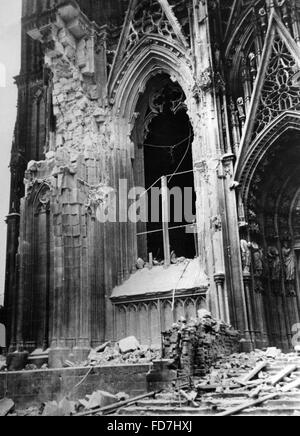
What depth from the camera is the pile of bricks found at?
10.2 metres

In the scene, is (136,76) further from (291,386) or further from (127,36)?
(291,386)

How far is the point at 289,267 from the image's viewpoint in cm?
1448

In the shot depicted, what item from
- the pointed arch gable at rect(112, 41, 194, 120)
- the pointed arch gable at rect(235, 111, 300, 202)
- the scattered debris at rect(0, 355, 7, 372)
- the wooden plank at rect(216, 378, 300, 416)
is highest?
the pointed arch gable at rect(112, 41, 194, 120)

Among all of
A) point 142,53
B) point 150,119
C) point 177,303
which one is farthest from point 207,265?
point 142,53

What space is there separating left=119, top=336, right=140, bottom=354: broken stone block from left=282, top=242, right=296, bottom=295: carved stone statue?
14.7 ft

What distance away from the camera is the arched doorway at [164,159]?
16.0 meters

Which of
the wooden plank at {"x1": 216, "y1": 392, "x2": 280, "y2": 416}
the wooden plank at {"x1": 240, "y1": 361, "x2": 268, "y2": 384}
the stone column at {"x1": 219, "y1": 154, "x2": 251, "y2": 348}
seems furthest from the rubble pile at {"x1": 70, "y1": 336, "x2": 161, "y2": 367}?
the wooden plank at {"x1": 216, "y1": 392, "x2": 280, "y2": 416}

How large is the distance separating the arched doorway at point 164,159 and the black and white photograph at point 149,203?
0.05m

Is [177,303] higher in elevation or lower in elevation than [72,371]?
higher

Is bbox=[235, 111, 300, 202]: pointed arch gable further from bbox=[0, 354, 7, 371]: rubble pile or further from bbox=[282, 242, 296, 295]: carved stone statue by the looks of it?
bbox=[0, 354, 7, 371]: rubble pile

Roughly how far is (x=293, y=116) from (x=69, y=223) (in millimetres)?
6781
